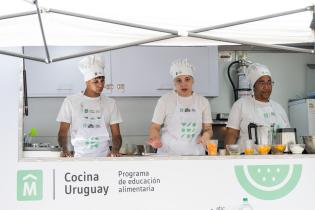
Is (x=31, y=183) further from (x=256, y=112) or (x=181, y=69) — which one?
(x=256, y=112)

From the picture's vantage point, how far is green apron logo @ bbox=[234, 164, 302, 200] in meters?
2.53

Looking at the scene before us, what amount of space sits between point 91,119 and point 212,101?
1965 millimetres

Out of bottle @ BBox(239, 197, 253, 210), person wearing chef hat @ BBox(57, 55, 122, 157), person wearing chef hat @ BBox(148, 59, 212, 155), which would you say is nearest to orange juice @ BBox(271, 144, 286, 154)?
bottle @ BBox(239, 197, 253, 210)

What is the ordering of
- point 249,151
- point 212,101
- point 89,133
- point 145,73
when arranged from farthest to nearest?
point 212,101 → point 145,73 → point 89,133 → point 249,151

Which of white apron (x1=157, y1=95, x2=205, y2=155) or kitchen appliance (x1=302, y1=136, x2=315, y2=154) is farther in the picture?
white apron (x1=157, y1=95, x2=205, y2=155)

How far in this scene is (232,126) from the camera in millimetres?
3111

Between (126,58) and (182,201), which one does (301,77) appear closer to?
(126,58)

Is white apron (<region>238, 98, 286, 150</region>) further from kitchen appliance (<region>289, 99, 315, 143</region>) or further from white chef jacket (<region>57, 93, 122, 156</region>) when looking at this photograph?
kitchen appliance (<region>289, 99, 315, 143</region>)

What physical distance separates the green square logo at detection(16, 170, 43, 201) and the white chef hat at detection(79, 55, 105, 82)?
0.92m

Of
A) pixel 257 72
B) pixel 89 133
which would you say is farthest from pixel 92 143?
pixel 257 72

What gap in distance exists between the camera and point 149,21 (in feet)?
7.20

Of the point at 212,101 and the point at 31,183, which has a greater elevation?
the point at 212,101

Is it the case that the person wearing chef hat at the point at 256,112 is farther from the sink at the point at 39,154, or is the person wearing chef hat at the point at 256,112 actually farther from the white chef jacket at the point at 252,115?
the sink at the point at 39,154

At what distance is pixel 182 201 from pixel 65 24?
43.9 inches
